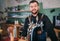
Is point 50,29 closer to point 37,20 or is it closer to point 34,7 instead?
point 37,20

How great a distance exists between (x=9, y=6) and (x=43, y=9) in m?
0.45

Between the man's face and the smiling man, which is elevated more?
the man's face

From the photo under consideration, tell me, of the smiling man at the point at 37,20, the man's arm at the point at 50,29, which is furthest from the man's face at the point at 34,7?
the man's arm at the point at 50,29

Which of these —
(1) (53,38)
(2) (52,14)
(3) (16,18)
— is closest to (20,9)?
(3) (16,18)

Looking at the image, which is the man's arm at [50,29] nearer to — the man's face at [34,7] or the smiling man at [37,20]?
the smiling man at [37,20]

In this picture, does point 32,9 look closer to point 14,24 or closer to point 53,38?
point 14,24

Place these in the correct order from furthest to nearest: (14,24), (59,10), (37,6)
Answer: (14,24)
(37,6)
(59,10)

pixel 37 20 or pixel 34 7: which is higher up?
pixel 34 7

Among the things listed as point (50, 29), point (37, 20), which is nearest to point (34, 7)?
point (37, 20)

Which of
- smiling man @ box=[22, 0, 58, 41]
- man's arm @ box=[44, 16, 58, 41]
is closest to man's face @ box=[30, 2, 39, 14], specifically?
smiling man @ box=[22, 0, 58, 41]

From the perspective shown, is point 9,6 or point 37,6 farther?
point 9,6

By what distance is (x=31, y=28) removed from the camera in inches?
56.4

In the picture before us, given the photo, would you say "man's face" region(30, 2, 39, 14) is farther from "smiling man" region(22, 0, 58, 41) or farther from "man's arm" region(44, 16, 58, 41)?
"man's arm" region(44, 16, 58, 41)

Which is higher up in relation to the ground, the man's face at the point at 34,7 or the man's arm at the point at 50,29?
the man's face at the point at 34,7
